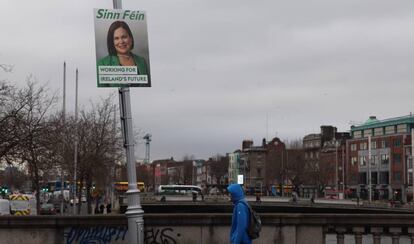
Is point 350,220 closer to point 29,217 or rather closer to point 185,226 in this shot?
point 185,226

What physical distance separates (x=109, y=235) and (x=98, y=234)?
0.67 feet

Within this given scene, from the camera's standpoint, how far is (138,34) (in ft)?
37.6

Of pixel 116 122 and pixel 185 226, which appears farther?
pixel 116 122

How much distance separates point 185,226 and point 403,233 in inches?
154

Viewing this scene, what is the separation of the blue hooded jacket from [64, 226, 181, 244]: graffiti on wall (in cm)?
276

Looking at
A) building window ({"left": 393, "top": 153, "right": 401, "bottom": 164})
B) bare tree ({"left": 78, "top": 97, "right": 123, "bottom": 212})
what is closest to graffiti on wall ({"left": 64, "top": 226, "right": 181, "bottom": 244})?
bare tree ({"left": 78, "top": 97, "right": 123, "bottom": 212})

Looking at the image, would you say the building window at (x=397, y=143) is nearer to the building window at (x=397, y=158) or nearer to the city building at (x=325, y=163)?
the building window at (x=397, y=158)

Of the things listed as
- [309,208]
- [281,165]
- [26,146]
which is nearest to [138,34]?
[26,146]

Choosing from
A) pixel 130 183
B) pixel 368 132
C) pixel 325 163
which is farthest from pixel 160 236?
pixel 325 163

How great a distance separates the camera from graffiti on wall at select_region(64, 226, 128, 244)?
1252 centimetres

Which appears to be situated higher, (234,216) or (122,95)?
(122,95)

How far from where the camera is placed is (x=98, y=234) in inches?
493

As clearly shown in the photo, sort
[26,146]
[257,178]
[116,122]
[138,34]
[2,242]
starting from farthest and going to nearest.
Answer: [257,178]
[116,122]
[26,146]
[2,242]
[138,34]

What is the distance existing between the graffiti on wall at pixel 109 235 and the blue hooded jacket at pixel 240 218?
2.76m
